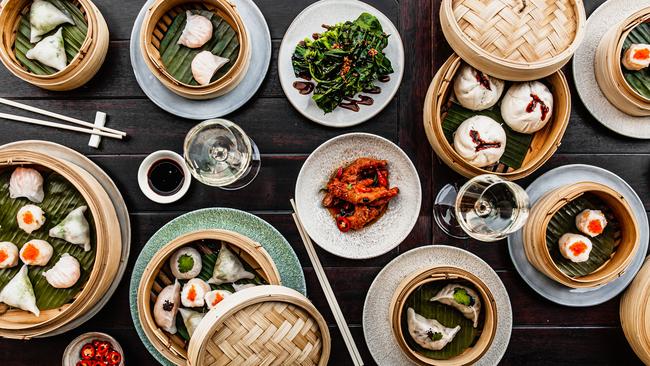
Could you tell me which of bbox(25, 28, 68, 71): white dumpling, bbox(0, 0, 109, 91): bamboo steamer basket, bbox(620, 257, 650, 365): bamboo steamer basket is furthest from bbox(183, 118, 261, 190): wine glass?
bbox(620, 257, 650, 365): bamboo steamer basket

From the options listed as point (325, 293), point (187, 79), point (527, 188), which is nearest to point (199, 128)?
point (187, 79)

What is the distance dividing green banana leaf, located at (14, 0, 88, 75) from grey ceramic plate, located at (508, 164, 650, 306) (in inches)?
92.0

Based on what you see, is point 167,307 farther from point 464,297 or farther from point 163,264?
point 464,297

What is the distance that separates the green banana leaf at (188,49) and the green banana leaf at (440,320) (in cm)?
145

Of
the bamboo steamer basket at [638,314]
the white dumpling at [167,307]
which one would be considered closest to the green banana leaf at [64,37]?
the white dumpling at [167,307]

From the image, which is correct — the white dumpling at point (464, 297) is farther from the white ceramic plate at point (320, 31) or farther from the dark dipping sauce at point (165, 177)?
the dark dipping sauce at point (165, 177)

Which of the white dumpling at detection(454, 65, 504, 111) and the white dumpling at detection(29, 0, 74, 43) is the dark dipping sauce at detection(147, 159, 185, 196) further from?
the white dumpling at detection(454, 65, 504, 111)

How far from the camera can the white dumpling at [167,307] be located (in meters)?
2.24

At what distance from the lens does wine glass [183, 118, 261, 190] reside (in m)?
2.24

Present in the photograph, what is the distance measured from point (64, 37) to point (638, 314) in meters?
3.08

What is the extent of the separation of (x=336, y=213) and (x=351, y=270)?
0.31 metres

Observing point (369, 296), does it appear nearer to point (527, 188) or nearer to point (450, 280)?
point (450, 280)

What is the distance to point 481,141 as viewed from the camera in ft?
7.18

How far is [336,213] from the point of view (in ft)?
7.86
